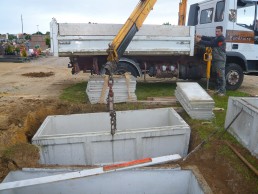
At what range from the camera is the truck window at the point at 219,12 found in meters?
7.90

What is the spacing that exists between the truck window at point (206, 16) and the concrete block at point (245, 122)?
176 inches

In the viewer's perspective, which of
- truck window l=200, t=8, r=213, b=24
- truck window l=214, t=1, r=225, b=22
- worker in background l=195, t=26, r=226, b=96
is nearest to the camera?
A: worker in background l=195, t=26, r=226, b=96

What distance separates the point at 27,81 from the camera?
10.7 meters

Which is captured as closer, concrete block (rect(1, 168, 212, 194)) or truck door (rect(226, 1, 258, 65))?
concrete block (rect(1, 168, 212, 194))

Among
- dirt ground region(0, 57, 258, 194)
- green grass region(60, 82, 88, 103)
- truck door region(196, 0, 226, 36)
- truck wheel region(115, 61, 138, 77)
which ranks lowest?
dirt ground region(0, 57, 258, 194)

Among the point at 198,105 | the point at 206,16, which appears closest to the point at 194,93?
the point at 198,105

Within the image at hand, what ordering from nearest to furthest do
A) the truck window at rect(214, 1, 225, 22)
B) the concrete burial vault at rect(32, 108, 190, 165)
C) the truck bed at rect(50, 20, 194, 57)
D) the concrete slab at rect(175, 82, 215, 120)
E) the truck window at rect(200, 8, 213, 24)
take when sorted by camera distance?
the concrete burial vault at rect(32, 108, 190, 165) → the concrete slab at rect(175, 82, 215, 120) → the truck bed at rect(50, 20, 194, 57) → the truck window at rect(214, 1, 225, 22) → the truck window at rect(200, 8, 213, 24)

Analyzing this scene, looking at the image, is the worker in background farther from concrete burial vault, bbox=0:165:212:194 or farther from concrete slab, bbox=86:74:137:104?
concrete burial vault, bbox=0:165:212:194

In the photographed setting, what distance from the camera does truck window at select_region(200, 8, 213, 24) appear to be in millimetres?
8500

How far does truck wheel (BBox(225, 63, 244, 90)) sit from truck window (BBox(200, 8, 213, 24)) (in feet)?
5.44

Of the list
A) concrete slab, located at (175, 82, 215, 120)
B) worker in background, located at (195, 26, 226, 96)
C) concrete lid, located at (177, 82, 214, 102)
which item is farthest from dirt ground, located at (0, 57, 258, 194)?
worker in background, located at (195, 26, 226, 96)

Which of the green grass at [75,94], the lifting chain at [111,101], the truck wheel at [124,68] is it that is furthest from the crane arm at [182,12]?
the lifting chain at [111,101]

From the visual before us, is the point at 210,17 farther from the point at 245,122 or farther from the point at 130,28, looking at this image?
the point at 245,122

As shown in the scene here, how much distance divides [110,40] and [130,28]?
933 millimetres
